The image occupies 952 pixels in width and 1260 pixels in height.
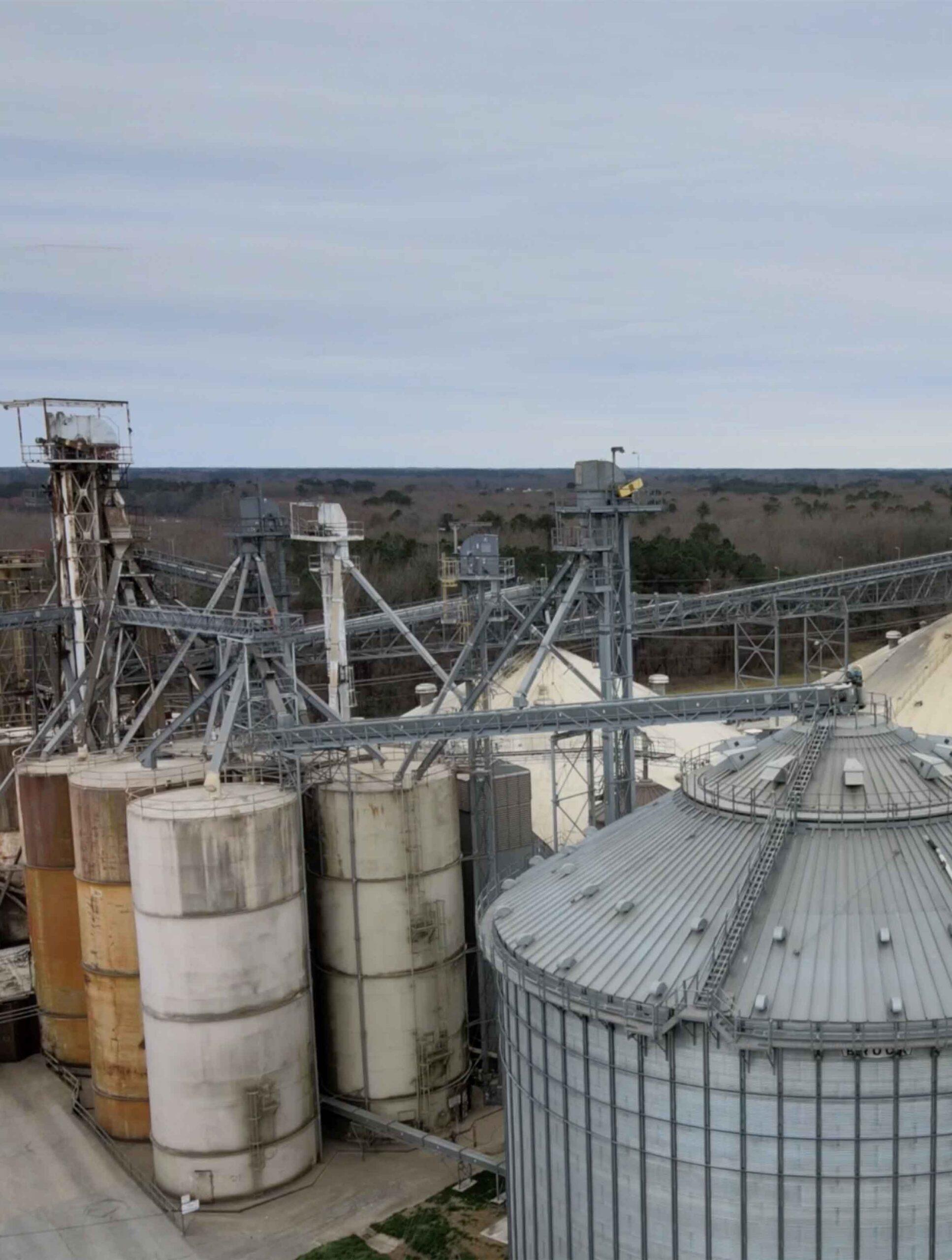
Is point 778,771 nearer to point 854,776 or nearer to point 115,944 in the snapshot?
point 854,776

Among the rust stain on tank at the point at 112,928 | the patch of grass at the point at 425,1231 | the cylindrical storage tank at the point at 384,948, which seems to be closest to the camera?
the patch of grass at the point at 425,1231

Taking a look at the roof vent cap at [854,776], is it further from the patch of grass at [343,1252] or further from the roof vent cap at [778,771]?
the patch of grass at [343,1252]

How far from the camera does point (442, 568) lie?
42.8m

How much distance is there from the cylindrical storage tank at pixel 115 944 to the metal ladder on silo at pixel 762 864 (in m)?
18.7

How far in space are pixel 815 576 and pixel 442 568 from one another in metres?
17.2

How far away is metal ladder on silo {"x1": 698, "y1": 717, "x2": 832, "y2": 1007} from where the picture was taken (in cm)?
2067

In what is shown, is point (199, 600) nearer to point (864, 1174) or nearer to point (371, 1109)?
point (371, 1109)

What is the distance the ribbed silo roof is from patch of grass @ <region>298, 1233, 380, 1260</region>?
31.8 feet

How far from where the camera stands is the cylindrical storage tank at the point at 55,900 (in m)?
39.4

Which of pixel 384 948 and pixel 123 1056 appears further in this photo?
pixel 123 1056

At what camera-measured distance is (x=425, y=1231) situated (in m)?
30.1

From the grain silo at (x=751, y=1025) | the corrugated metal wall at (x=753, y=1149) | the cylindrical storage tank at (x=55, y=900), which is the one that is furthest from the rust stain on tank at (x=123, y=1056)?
the corrugated metal wall at (x=753, y=1149)

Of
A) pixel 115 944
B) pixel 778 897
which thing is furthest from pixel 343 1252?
pixel 778 897

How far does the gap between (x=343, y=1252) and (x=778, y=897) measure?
15.4 metres
